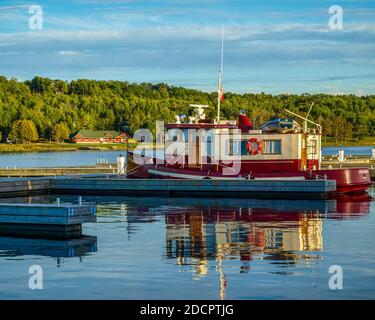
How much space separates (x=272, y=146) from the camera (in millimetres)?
46375

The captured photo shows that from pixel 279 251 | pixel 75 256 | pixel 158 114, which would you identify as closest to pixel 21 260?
pixel 75 256

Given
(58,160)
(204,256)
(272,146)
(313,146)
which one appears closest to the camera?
(204,256)

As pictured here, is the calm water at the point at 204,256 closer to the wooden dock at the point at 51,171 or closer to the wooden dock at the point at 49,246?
the wooden dock at the point at 49,246

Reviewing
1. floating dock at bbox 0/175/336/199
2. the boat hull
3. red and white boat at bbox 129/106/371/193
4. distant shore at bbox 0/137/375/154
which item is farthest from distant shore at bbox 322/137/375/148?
floating dock at bbox 0/175/336/199

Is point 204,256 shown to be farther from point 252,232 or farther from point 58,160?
point 58,160

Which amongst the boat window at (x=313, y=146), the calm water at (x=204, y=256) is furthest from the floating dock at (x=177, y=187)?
→ the calm water at (x=204, y=256)

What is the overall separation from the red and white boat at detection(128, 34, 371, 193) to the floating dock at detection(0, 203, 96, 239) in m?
18.5

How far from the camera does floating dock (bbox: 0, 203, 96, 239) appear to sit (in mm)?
28734

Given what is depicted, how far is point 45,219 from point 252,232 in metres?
7.20

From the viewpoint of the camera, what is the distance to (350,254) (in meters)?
24.8

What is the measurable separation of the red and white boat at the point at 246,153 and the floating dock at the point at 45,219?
18513mm

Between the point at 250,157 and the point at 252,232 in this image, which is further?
the point at 250,157

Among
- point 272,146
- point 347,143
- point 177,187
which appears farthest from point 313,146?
point 347,143
